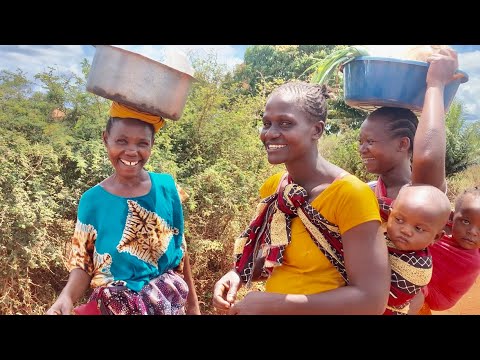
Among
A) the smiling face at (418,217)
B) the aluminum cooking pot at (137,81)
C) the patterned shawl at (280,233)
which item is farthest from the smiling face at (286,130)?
the aluminum cooking pot at (137,81)

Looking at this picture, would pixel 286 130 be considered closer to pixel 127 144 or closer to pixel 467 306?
pixel 127 144

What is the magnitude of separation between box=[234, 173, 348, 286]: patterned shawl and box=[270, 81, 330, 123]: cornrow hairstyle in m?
0.28

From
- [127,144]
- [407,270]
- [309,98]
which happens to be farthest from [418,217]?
[127,144]

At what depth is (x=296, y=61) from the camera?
2030 centimetres

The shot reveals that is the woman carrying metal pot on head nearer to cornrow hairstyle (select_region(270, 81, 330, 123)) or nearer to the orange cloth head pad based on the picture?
the orange cloth head pad

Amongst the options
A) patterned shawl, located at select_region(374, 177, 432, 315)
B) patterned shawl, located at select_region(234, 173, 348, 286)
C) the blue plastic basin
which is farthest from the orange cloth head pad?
patterned shawl, located at select_region(374, 177, 432, 315)

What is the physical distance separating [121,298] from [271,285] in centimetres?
80

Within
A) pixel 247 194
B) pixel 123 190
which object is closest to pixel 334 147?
pixel 247 194

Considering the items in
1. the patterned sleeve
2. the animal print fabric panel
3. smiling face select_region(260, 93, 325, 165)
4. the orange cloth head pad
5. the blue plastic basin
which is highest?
the blue plastic basin

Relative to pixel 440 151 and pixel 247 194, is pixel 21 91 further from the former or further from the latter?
pixel 440 151

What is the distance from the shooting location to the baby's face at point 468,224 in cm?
229

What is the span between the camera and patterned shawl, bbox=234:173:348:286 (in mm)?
1950

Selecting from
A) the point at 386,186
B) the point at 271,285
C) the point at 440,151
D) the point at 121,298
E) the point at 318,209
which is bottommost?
the point at 121,298

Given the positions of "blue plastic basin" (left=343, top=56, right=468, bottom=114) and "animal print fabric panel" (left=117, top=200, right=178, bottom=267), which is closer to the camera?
"blue plastic basin" (left=343, top=56, right=468, bottom=114)
